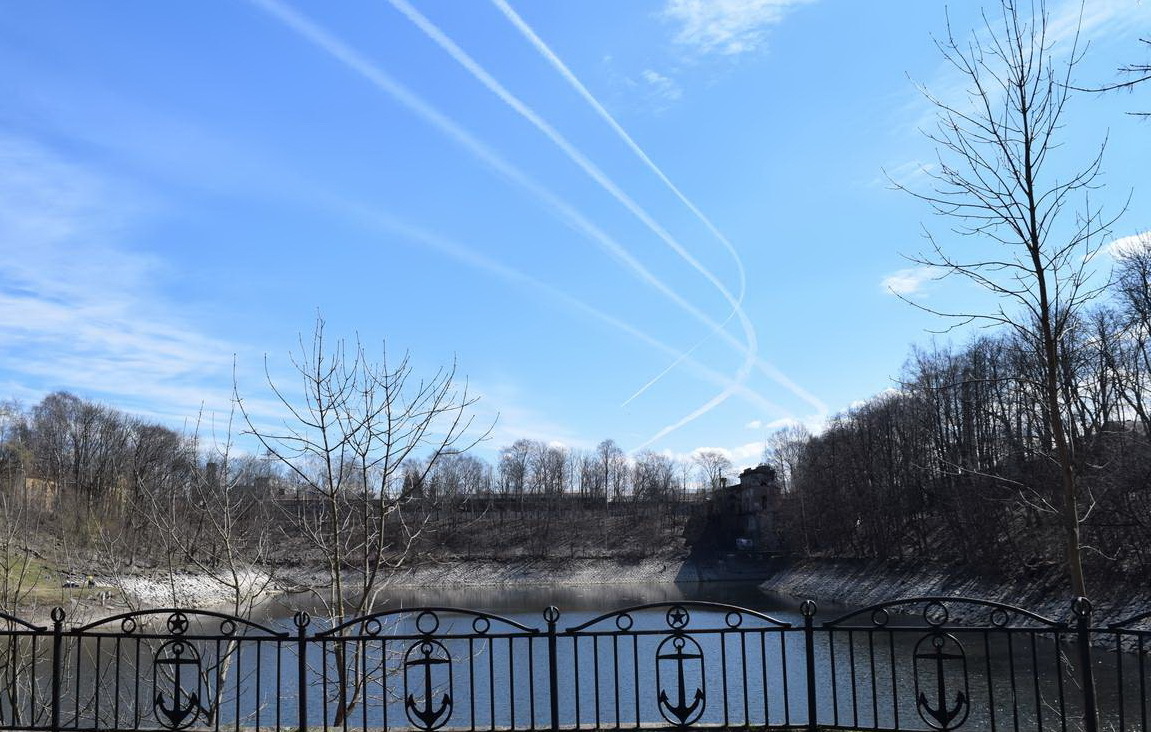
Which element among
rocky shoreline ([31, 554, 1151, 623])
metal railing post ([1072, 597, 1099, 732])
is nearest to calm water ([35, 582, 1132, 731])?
rocky shoreline ([31, 554, 1151, 623])

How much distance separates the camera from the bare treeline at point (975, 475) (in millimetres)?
28797

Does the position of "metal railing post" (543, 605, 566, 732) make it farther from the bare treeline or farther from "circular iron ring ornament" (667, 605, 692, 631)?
the bare treeline

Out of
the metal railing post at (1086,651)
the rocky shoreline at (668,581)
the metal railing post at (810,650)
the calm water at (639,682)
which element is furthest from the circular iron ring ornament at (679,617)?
the calm water at (639,682)

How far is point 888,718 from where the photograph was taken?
1619cm

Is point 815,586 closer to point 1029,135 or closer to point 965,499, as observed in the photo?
point 965,499

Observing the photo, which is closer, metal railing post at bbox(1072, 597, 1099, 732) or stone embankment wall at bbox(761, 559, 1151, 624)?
metal railing post at bbox(1072, 597, 1099, 732)

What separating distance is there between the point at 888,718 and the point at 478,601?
3923cm

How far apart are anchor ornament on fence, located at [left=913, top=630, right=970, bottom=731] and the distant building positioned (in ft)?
166

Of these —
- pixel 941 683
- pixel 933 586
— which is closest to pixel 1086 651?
pixel 941 683

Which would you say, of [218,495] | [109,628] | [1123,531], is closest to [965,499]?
[1123,531]

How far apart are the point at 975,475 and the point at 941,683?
19285 mm

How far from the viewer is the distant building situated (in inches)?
2931

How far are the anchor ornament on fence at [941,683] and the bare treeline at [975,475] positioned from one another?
17.1 ft

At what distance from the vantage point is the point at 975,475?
2280 centimetres
